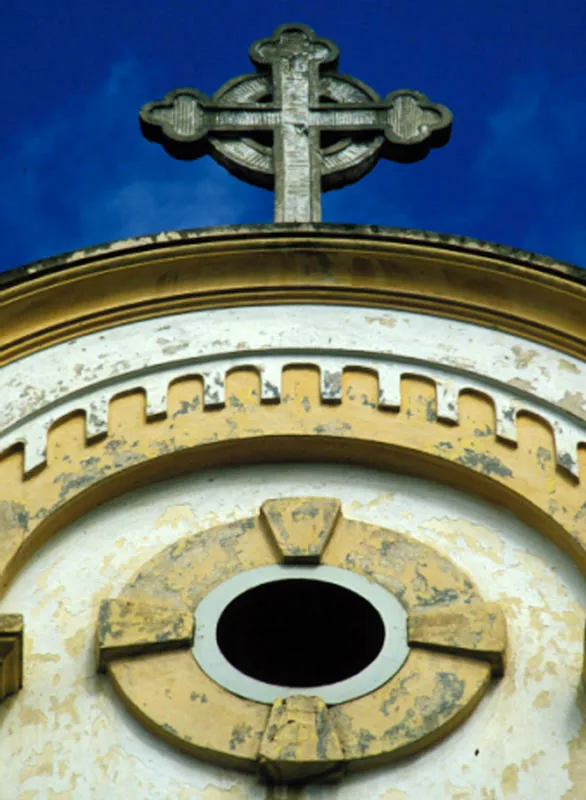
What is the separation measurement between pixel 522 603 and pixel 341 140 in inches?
126

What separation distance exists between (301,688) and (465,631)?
725 millimetres

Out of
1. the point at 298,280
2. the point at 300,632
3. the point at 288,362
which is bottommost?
the point at 300,632

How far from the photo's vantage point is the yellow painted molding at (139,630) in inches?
348

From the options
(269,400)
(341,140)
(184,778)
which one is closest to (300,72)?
(341,140)

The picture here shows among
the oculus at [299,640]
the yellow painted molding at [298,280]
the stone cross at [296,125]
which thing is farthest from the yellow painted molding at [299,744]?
the stone cross at [296,125]

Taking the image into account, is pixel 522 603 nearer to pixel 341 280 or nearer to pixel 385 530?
pixel 385 530

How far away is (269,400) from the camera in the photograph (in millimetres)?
9844

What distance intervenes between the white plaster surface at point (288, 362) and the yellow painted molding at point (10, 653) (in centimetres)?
111

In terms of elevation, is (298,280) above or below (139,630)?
above

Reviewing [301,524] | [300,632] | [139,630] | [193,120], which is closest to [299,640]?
[300,632]

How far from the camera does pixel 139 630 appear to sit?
890cm

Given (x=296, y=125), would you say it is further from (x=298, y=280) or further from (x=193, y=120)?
(x=298, y=280)

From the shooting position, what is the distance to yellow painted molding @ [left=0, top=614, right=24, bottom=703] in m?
8.64

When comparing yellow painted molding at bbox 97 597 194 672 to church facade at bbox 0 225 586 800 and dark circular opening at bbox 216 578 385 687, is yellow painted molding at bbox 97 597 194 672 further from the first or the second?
dark circular opening at bbox 216 578 385 687
